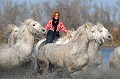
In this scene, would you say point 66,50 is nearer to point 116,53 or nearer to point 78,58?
point 78,58

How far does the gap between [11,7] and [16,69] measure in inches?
1292

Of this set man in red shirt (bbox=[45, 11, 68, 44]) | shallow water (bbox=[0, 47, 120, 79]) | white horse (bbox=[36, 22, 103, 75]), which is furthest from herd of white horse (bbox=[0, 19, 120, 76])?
man in red shirt (bbox=[45, 11, 68, 44])

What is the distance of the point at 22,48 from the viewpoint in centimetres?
1297

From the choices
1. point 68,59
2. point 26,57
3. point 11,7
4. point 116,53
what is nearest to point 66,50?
point 68,59

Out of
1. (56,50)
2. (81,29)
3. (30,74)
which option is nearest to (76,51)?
(81,29)

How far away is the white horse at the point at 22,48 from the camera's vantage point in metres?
12.6

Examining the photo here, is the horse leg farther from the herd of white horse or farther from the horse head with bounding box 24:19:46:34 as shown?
the horse head with bounding box 24:19:46:34

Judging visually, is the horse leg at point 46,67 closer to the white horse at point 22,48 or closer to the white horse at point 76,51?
the white horse at point 76,51

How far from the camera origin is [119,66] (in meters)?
13.9

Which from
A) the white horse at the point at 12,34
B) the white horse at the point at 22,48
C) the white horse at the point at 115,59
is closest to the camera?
the white horse at the point at 22,48

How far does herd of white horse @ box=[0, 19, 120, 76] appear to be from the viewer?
12.2 meters

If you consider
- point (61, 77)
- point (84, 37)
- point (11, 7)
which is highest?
point (11, 7)

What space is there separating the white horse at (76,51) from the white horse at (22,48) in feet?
2.06

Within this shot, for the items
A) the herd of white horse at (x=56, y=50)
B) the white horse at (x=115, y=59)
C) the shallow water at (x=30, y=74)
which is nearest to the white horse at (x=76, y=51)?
the herd of white horse at (x=56, y=50)
